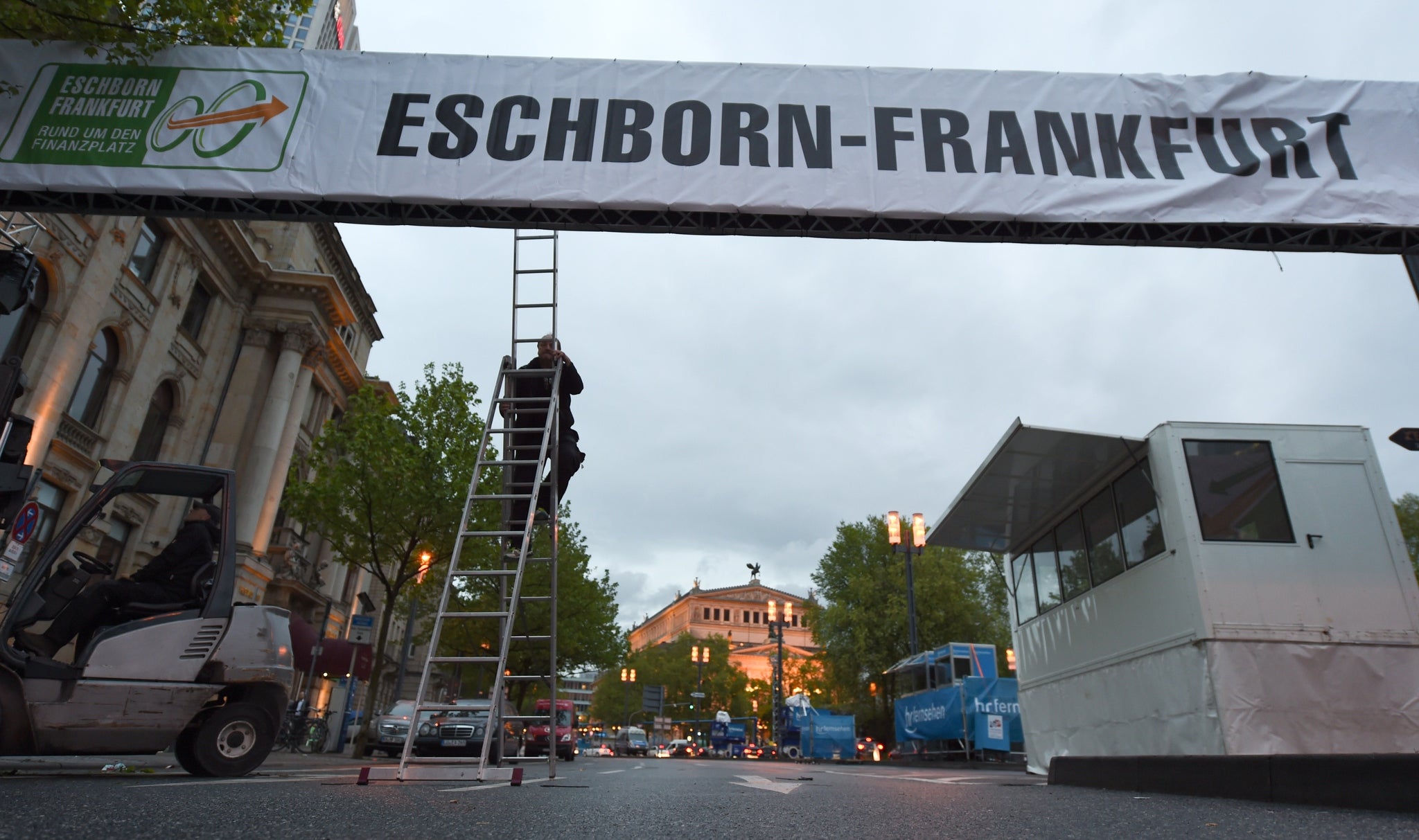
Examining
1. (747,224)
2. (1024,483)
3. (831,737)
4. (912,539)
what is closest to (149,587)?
(747,224)

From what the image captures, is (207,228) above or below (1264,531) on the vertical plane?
above

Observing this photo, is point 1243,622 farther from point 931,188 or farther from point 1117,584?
point 931,188

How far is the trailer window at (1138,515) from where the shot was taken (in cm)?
826

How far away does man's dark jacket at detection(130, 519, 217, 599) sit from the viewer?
621cm

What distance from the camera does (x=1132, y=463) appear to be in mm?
8664

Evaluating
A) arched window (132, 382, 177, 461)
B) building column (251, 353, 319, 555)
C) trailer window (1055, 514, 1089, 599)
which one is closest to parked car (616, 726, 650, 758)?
building column (251, 353, 319, 555)

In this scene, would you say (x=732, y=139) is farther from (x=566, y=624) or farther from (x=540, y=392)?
(x=566, y=624)

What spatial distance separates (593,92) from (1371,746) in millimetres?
9086

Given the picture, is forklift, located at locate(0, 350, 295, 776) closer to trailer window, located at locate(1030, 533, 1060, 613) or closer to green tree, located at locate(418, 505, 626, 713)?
trailer window, located at locate(1030, 533, 1060, 613)

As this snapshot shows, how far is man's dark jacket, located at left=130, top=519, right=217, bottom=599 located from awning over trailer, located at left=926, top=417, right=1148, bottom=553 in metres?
8.01

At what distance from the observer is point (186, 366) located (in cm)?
2480

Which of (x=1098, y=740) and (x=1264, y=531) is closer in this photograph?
(x=1264, y=531)

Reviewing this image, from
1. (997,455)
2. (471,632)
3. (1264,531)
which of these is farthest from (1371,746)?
(471,632)

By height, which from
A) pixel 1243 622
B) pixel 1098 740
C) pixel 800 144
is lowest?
pixel 1098 740
